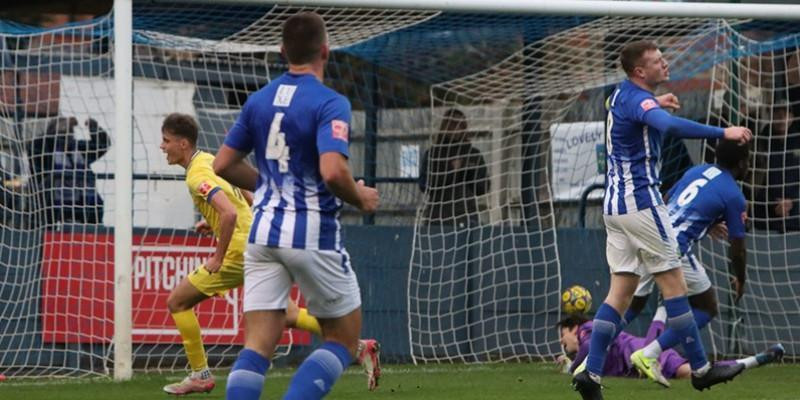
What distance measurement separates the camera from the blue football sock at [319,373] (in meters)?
5.77

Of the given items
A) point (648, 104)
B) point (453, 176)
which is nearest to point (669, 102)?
point (648, 104)

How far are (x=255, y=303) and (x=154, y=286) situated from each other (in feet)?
21.2

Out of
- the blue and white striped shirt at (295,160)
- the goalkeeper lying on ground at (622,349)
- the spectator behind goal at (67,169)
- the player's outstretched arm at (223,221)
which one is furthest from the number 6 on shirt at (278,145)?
the spectator behind goal at (67,169)

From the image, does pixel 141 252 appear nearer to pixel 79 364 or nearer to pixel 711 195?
pixel 79 364

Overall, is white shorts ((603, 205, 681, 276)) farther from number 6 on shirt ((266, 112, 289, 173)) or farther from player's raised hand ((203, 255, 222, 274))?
number 6 on shirt ((266, 112, 289, 173))

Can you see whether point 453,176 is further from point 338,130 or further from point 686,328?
point 338,130

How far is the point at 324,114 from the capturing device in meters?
5.82

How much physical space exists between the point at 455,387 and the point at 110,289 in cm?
339

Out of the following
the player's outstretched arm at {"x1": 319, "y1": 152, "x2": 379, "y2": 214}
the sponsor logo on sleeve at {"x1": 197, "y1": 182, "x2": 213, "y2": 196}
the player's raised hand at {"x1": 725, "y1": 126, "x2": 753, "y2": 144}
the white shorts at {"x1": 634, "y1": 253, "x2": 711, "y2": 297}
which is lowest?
the white shorts at {"x1": 634, "y1": 253, "x2": 711, "y2": 297}

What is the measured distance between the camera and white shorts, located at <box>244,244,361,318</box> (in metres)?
5.90

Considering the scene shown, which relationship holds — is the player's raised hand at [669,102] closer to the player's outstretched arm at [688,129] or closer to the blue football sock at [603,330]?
the player's outstretched arm at [688,129]

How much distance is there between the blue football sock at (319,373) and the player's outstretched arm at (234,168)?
0.86 m

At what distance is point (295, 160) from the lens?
5.91 metres

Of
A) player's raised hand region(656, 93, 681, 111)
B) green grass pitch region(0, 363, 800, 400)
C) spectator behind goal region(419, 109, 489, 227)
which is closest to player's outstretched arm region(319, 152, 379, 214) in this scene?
player's raised hand region(656, 93, 681, 111)
